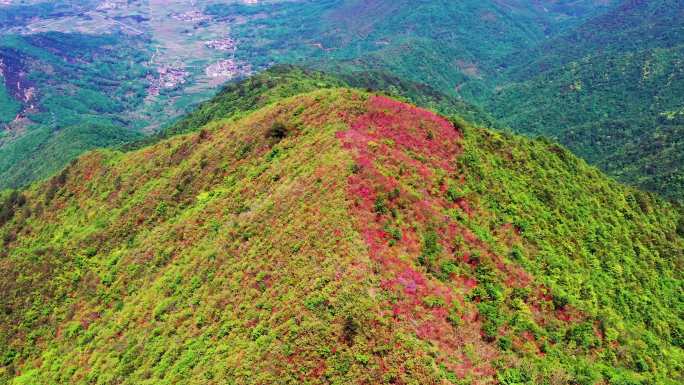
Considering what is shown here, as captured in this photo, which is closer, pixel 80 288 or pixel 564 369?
pixel 564 369

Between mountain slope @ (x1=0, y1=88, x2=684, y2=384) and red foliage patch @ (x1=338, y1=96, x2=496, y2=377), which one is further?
red foliage patch @ (x1=338, y1=96, x2=496, y2=377)

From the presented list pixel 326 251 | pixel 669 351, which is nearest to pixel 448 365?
pixel 326 251

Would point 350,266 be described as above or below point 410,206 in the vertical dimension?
above

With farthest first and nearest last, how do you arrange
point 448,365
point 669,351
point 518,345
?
1. point 669,351
2. point 518,345
3. point 448,365

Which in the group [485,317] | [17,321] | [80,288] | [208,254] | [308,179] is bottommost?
[17,321]

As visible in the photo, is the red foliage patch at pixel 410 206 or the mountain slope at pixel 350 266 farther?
the red foliage patch at pixel 410 206

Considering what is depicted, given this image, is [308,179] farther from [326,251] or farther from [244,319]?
[244,319]

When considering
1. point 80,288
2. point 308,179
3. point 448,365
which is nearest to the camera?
point 448,365

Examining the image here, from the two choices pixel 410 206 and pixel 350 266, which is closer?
pixel 350 266
